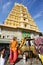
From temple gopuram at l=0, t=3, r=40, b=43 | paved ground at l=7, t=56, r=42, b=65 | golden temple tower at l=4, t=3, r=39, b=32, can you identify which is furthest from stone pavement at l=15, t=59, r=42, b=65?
golden temple tower at l=4, t=3, r=39, b=32

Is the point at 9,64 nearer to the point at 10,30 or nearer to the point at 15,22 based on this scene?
the point at 10,30

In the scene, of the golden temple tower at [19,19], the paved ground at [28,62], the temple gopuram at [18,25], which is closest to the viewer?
the paved ground at [28,62]

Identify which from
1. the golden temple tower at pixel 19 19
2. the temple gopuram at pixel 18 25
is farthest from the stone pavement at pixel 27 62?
the golden temple tower at pixel 19 19

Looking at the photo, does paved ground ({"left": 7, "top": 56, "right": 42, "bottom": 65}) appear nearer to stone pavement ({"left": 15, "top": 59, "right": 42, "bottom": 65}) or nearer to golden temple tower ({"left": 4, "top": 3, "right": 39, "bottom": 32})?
stone pavement ({"left": 15, "top": 59, "right": 42, "bottom": 65})

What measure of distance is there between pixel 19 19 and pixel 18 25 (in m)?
1.33

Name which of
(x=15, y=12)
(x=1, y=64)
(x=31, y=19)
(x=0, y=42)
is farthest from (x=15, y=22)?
(x=1, y=64)

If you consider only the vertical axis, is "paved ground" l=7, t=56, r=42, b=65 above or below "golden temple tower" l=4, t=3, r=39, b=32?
below

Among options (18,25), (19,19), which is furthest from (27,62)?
(19,19)

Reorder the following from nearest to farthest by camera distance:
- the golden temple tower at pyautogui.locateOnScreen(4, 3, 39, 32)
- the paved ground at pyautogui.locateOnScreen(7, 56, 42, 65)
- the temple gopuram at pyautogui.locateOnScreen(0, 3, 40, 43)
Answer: the paved ground at pyautogui.locateOnScreen(7, 56, 42, 65)
the temple gopuram at pyautogui.locateOnScreen(0, 3, 40, 43)
the golden temple tower at pyautogui.locateOnScreen(4, 3, 39, 32)

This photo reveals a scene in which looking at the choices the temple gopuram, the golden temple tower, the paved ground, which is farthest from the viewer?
the golden temple tower

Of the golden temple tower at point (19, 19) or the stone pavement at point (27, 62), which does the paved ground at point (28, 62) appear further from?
the golden temple tower at point (19, 19)

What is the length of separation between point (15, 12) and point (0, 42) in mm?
14681

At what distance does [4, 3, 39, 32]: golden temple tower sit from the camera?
25.9 m

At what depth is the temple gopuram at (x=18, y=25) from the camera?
2255 cm
